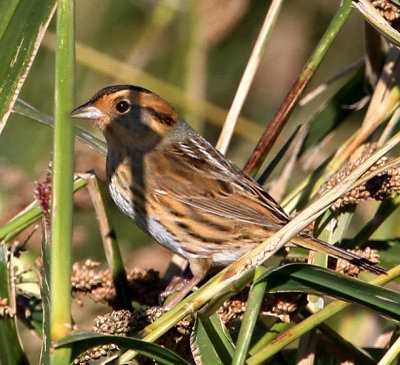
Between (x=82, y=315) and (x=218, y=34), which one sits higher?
(x=218, y=34)

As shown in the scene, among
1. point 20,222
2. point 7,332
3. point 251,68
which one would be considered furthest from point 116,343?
point 251,68

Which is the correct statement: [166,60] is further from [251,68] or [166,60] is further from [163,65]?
[251,68]

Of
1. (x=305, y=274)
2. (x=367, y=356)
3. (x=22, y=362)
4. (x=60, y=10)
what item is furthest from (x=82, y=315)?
(x=60, y=10)

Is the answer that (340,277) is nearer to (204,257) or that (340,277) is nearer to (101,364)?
(101,364)

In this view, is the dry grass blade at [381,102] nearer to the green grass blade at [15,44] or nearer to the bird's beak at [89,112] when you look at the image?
the bird's beak at [89,112]

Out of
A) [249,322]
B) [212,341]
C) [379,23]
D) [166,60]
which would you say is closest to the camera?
[249,322]

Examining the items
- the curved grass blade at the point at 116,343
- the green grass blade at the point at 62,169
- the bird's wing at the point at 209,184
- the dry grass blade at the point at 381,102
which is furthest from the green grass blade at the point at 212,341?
the dry grass blade at the point at 381,102
